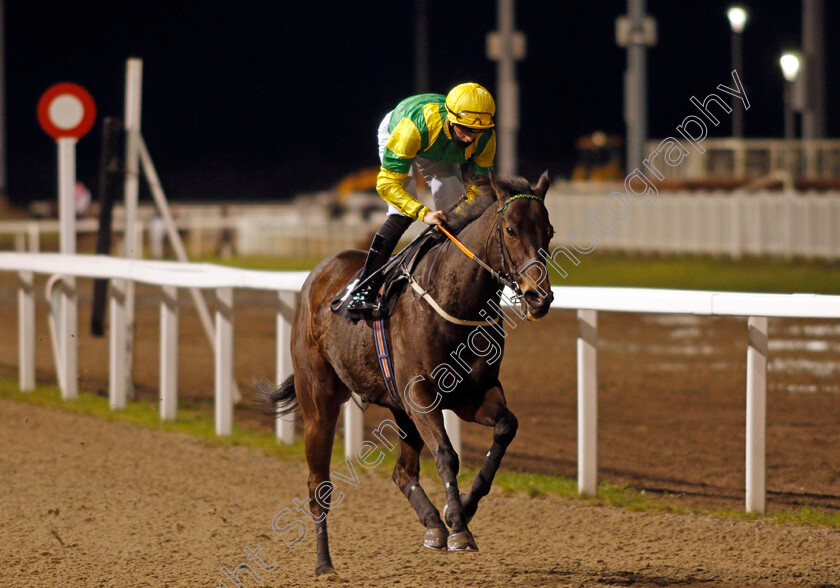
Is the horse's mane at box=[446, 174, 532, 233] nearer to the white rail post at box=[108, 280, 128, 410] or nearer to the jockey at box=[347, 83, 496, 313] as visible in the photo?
the jockey at box=[347, 83, 496, 313]

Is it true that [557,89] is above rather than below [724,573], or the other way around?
above

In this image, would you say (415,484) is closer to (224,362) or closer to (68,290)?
(224,362)

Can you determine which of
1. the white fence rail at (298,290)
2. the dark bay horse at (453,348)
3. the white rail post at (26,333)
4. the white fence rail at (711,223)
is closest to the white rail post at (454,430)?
the white fence rail at (298,290)

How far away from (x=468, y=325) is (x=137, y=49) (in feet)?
166

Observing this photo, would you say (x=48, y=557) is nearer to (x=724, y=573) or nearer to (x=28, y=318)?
(x=724, y=573)

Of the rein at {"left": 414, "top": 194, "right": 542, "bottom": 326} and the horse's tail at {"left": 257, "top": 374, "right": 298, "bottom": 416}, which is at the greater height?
the rein at {"left": 414, "top": 194, "right": 542, "bottom": 326}

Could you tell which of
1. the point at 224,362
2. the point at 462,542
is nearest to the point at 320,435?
the point at 462,542

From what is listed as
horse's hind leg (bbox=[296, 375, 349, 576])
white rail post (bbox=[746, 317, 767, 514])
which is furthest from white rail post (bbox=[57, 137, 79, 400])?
white rail post (bbox=[746, 317, 767, 514])

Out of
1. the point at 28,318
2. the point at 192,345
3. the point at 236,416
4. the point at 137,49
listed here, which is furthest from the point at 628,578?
the point at 137,49

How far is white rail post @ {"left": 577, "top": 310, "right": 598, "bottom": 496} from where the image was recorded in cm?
585

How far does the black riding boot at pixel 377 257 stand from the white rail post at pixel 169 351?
3598 mm

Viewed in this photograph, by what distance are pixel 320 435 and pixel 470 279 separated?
1.15 meters

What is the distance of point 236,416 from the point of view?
8758 mm

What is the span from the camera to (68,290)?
29.4 feet
